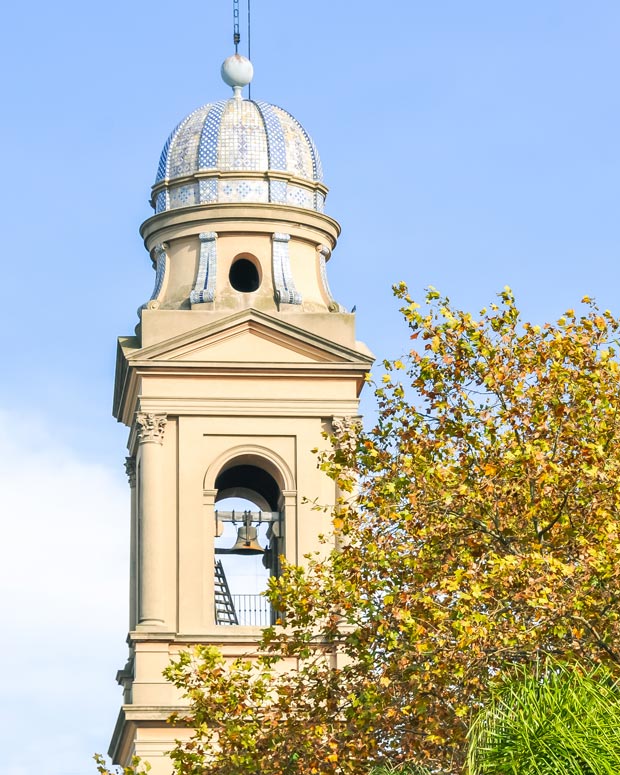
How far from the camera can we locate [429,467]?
29.4 meters

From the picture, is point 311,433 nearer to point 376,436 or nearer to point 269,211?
point 269,211

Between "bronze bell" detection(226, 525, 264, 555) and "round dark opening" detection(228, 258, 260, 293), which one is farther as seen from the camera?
"round dark opening" detection(228, 258, 260, 293)

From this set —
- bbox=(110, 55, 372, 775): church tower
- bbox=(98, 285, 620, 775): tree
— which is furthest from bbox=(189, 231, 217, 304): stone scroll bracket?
bbox=(98, 285, 620, 775): tree

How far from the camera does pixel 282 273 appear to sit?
145 ft

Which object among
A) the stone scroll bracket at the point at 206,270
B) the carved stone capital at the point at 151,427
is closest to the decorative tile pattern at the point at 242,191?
the stone scroll bracket at the point at 206,270

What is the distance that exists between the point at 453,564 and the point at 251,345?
48.7 feet

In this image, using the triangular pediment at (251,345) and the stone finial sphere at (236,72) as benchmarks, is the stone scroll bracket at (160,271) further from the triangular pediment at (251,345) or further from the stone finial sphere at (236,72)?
the stone finial sphere at (236,72)

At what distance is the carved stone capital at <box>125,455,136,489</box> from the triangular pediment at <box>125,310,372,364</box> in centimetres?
244

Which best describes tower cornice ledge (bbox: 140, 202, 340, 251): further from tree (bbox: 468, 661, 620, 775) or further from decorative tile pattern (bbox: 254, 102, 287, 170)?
tree (bbox: 468, 661, 620, 775)

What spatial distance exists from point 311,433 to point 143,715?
5.46 m

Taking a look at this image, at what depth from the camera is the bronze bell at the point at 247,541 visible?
143ft

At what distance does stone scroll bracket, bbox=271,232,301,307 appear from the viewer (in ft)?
144

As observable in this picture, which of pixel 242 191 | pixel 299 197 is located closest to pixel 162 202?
pixel 242 191

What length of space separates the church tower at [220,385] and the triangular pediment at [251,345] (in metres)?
0.02
